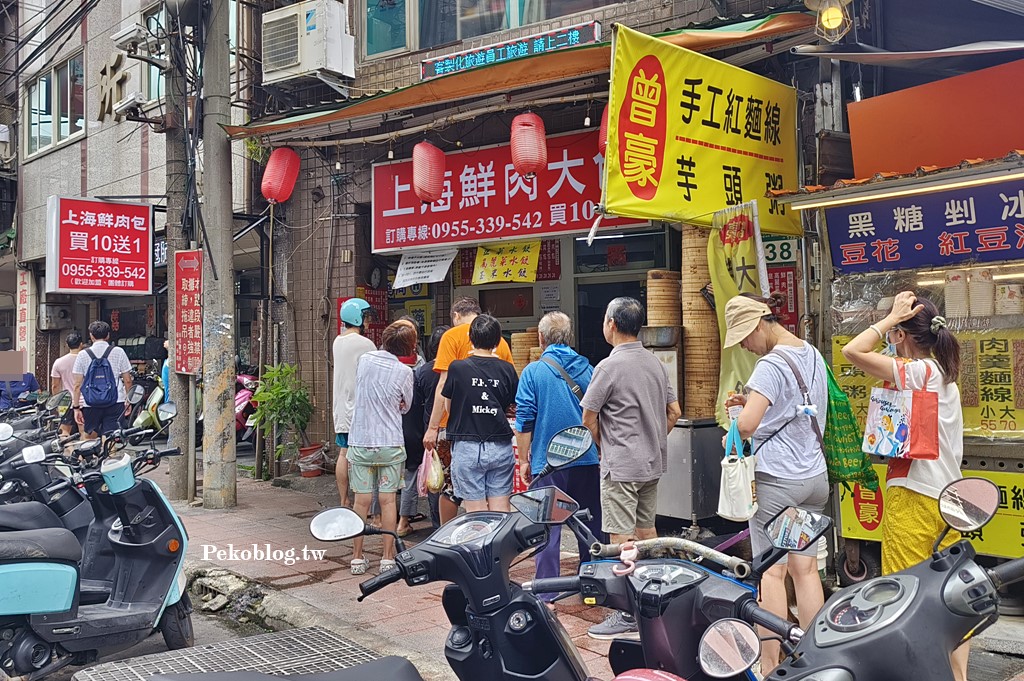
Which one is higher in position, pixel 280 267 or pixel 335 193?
pixel 335 193

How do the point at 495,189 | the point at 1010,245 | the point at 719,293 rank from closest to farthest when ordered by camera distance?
the point at 1010,245 → the point at 719,293 → the point at 495,189

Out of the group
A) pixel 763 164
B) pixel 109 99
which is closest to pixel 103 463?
pixel 763 164

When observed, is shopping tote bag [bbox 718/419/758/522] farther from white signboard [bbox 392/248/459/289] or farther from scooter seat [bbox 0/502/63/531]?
white signboard [bbox 392/248/459/289]

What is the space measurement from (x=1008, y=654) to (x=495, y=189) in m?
6.14

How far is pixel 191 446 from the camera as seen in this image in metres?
8.97

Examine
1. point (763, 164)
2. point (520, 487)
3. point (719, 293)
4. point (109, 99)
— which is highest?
point (109, 99)

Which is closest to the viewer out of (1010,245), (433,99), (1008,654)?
(1008,654)

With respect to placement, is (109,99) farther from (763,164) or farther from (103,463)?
(763,164)

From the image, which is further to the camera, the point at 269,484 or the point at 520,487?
the point at 269,484

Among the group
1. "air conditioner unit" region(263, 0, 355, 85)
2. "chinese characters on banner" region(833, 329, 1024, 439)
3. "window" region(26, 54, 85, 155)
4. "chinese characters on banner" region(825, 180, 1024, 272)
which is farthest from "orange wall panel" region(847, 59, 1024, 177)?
"window" region(26, 54, 85, 155)

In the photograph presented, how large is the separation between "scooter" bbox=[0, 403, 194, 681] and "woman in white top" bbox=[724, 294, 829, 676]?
3361mm

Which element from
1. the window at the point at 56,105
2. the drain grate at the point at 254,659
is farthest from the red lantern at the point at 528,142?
the window at the point at 56,105

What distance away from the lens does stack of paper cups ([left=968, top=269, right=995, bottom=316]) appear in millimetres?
5773

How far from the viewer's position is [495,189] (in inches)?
353
